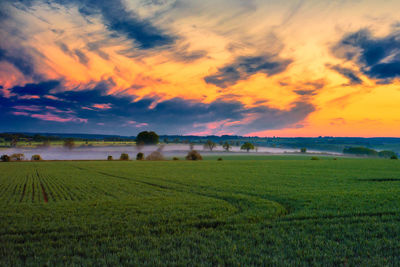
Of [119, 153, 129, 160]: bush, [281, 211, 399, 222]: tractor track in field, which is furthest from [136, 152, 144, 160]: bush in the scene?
[281, 211, 399, 222]: tractor track in field

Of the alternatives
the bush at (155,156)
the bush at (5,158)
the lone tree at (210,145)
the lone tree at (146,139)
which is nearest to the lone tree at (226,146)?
the lone tree at (210,145)

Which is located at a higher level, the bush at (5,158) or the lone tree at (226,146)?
the lone tree at (226,146)

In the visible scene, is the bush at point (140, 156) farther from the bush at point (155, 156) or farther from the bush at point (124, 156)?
the bush at point (124, 156)

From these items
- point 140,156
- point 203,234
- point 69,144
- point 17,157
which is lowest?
point 203,234

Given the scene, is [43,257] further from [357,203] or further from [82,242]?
[357,203]

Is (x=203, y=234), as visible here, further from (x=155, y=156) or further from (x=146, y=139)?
(x=146, y=139)

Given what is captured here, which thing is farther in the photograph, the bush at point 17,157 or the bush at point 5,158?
the bush at point 17,157

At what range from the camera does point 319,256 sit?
8.41 meters

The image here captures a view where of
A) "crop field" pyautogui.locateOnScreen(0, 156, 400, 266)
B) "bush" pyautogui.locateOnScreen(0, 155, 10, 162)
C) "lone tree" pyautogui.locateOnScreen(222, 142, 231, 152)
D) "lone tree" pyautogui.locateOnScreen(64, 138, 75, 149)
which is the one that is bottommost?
"crop field" pyautogui.locateOnScreen(0, 156, 400, 266)

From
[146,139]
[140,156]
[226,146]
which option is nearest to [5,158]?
[140,156]

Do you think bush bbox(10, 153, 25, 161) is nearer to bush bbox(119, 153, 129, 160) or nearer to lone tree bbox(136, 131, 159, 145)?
bush bbox(119, 153, 129, 160)

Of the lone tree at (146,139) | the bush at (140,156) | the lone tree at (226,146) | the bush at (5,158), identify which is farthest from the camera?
the lone tree at (226,146)

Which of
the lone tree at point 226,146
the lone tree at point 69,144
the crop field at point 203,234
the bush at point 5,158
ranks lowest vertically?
the crop field at point 203,234

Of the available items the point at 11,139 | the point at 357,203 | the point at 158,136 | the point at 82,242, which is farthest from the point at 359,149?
the point at 11,139
